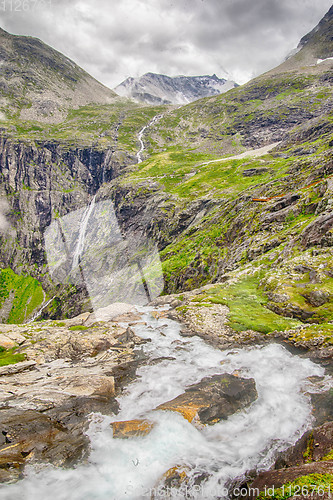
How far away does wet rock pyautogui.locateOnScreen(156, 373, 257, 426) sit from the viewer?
515 inches

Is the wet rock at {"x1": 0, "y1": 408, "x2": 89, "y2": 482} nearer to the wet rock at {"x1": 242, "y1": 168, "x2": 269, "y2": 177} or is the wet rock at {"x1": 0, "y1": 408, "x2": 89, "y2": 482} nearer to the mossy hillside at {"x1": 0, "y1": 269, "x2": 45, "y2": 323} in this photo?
the wet rock at {"x1": 242, "y1": 168, "x2": 269, "y2": 177}

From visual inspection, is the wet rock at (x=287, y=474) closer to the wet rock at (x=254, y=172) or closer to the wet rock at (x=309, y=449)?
the wet rock at (x=309, y=449)

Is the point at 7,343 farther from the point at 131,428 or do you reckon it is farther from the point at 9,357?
the point at 131,428

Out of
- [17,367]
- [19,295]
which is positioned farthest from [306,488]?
[19,295]

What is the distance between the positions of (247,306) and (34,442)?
2161 cm

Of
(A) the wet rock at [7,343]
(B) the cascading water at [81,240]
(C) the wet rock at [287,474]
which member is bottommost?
(C) the wet rock at [287,474]

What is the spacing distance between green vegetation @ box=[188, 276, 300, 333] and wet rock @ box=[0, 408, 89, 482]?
1591 centimetres

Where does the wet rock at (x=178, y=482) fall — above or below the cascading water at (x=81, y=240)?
below

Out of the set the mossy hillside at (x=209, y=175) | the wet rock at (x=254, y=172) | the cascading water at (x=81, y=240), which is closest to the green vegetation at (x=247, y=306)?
the mossy hillside at (x=209, y=175)

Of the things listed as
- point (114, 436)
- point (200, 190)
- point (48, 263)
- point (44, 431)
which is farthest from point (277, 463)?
point (48, 263)

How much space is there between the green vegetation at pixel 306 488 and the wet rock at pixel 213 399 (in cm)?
587

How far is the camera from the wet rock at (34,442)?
10195 mm

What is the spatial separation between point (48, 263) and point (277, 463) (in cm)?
20245

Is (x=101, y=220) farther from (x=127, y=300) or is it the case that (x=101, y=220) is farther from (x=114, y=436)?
(x=114, y=436)
